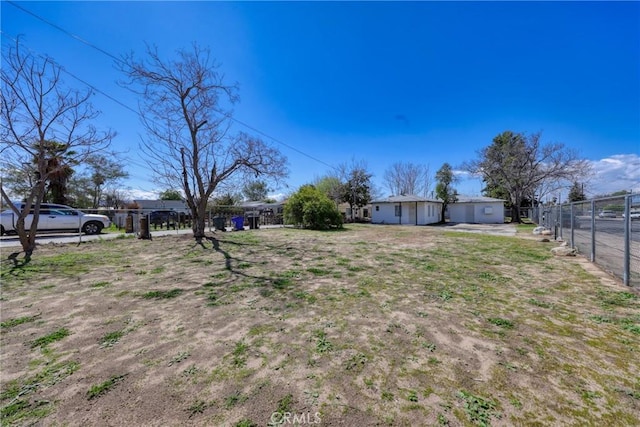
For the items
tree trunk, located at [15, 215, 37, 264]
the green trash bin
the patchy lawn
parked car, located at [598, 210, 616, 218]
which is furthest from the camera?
the green trash bin

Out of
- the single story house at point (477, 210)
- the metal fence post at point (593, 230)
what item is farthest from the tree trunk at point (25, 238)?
the single story house at point (477, 210)

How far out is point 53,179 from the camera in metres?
17.8

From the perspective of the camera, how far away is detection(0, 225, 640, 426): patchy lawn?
1.78 meters

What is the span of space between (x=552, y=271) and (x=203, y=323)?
22.1ft

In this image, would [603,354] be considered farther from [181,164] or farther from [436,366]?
[181,164]

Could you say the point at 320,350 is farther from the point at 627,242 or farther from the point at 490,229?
the point at 490,229

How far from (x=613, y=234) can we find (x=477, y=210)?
79.6 feet

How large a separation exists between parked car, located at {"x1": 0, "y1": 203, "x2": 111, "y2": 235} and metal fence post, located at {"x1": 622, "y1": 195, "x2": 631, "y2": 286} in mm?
16371

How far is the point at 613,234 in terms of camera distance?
493 centimetres

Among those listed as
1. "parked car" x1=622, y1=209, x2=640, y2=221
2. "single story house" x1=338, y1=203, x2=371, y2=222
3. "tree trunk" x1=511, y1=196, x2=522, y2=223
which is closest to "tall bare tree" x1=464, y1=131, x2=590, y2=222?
"tree trunk" x1=511, y1=196, x2=522, y2=223

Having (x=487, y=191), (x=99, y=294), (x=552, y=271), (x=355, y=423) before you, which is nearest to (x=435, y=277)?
(x=552, y=271)

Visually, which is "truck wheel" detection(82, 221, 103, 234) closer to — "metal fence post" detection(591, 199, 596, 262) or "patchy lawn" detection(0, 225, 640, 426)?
"patchy lawn" detection(0, 225, 640, 426)

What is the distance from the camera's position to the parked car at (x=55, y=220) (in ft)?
35.8

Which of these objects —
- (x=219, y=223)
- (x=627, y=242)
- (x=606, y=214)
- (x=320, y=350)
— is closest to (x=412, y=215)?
(x=219, y=223)
